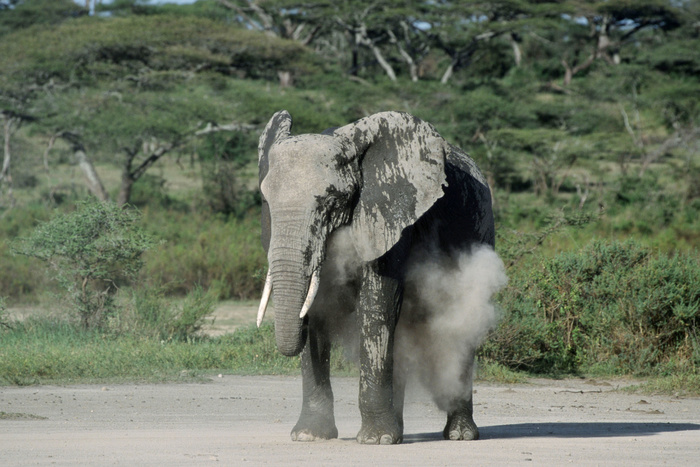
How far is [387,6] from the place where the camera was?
29.5 meters

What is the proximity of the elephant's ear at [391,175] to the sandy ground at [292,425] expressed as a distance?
1166 mm

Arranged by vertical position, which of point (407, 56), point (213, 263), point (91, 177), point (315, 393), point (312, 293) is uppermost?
point (312, 293)

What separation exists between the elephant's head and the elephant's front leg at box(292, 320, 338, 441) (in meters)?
0.44

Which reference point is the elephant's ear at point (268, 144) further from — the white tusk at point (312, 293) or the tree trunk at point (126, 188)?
the tree trunk at point (126, 188)

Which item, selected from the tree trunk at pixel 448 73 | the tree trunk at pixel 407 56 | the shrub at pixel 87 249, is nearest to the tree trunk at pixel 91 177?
the shrub at pixel 87 249

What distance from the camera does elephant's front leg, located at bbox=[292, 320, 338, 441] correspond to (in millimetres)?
5824

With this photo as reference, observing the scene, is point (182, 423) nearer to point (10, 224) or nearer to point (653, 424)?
point (653, 424)

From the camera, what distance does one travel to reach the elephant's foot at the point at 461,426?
6156 millimetres

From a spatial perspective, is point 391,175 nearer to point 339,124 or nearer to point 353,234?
point 353,234

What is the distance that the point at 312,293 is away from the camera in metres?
5.14

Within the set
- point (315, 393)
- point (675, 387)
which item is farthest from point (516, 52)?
point (315, 393)

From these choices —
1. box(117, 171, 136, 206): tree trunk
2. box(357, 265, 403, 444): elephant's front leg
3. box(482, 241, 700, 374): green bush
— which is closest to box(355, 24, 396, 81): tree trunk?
box(117, 171, 136, 206): tree trunk

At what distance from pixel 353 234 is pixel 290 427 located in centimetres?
176

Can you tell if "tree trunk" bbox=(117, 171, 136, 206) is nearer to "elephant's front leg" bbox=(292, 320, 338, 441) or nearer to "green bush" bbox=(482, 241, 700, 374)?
"green bush" bbox=(482, 241, 700, 374)
